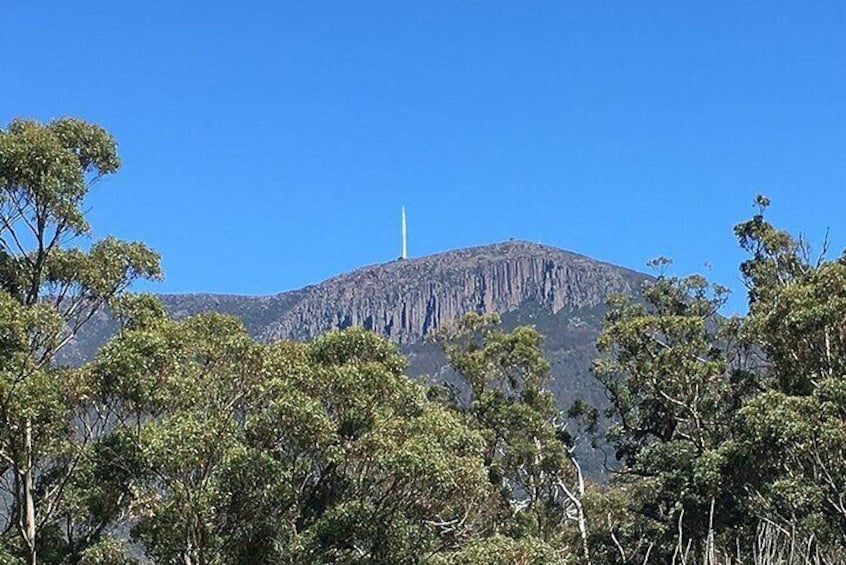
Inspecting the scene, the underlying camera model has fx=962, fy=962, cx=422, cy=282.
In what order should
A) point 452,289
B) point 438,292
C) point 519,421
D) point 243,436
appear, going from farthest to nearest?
point 452,289 < point 438,292 < point 519,421 < point 243,436

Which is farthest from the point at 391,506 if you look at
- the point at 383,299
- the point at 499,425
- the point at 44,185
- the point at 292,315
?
the point at 383,299

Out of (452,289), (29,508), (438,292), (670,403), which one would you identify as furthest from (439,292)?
(29,508)

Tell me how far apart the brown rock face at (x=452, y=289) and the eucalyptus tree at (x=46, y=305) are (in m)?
142

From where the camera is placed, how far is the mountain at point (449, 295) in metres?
159

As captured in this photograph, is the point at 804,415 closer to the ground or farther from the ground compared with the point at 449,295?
closer to the ground

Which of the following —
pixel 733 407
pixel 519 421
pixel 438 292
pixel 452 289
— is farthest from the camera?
pixel 452 289

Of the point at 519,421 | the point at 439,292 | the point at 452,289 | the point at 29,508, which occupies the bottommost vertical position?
the point at 29,508

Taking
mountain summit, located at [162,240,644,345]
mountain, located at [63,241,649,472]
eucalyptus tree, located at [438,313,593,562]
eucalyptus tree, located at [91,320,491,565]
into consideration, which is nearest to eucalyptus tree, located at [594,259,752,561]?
eucalyptus tree, located at [438,313,593,562]

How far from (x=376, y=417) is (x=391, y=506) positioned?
126cm

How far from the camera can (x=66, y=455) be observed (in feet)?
46.8

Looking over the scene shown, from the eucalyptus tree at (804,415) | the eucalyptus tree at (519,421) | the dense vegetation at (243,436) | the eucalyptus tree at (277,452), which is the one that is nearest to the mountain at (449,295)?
the eucalyptus tree at (519,421)

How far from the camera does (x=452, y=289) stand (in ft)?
601

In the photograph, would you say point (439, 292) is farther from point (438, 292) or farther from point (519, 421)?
point (519, 421)

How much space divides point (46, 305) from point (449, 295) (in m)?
167
